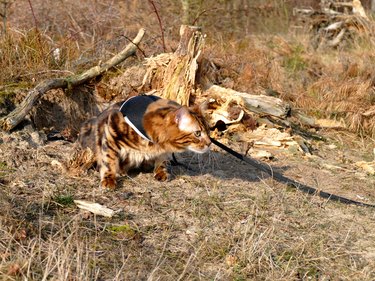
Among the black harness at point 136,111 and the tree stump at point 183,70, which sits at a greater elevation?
the black harness at point 136,111

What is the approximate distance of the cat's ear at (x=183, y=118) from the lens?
4.46 metres

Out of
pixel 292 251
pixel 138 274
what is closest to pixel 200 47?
pixel 292 251

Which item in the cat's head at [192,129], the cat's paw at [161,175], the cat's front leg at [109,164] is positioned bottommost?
the cat's paw at [161,175]

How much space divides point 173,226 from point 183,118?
81 cm

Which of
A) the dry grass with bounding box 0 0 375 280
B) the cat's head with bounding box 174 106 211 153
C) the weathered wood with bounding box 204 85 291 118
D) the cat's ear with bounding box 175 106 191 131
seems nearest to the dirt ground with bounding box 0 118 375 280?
the dry grass with bounding box 0 0 375 280

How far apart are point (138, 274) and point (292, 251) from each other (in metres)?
1.12

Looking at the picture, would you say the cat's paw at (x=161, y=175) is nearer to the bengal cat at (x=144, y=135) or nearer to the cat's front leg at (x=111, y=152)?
the bengal cat at (x=144, y=135)

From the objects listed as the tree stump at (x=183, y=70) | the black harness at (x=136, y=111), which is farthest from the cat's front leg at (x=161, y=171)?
the tree stump at (x=183, y=70)

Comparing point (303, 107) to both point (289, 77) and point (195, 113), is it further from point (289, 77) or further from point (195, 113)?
point (195, 113)

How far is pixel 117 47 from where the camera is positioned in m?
8.59

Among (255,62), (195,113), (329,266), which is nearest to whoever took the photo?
(329,266)

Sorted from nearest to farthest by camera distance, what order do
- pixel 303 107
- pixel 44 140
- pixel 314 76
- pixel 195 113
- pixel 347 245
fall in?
pixel 347 245
pixel 195 113
pixel 44 140
pixel 303 107
pixel 314 76

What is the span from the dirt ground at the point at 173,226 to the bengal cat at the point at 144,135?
173 mm

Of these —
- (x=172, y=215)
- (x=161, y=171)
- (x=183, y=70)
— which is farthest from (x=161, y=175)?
(x=183, y=70)
